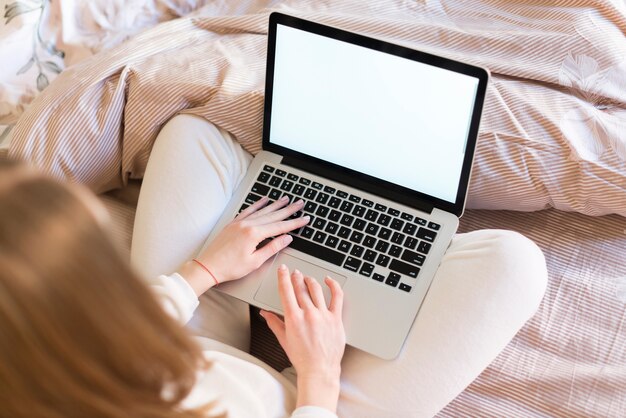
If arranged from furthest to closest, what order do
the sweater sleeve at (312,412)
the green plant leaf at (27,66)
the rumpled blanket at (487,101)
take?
1. the green plant leaf at (27,66)
2. the rumpled blanket at (487,101)
3. the sweater sleeve at (312,412)

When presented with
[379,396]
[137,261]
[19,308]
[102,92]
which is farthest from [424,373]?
[102,92]

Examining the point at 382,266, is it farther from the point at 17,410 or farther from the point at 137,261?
the point at 17,410

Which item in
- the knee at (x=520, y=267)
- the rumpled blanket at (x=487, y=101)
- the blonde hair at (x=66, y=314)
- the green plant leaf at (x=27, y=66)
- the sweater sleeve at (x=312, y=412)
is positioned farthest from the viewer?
the green plant leaf at (x=27, y=66)

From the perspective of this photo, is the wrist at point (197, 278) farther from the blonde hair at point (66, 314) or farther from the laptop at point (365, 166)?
the blonde hair at point (66, 314)

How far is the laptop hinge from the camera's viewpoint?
102 centimetres

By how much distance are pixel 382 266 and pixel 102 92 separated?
0.50 metres

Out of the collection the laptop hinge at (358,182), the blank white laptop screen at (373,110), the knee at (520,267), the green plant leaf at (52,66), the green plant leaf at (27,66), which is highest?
the blank white laptop screen at (373,110)

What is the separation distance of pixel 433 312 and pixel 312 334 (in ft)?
0.52

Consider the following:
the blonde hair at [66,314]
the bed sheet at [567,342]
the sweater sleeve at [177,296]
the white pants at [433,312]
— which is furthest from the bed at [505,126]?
the blonde hair at [66,314]

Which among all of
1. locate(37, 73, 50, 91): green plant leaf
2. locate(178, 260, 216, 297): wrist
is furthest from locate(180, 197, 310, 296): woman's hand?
locate(37, 73, 50, 91): green plant leaf

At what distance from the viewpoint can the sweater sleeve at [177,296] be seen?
92cm

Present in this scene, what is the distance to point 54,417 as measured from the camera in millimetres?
607

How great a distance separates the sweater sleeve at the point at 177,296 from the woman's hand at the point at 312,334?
105 mm

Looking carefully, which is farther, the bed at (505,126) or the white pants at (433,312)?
the bed at (505,126)
